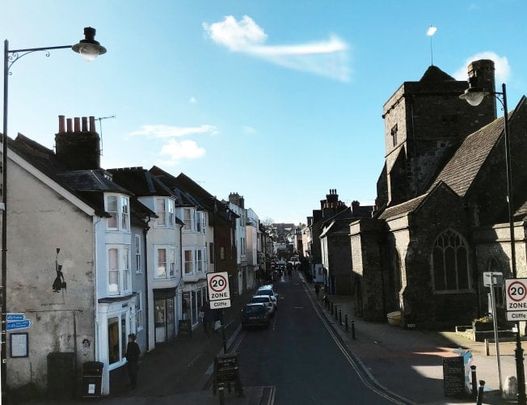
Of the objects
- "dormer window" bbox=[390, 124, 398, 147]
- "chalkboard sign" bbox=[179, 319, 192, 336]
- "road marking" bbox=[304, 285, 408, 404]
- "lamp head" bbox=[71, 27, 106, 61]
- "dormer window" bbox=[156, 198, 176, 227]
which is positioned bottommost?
"road marking" bbox=[304, 285, 408, 404]

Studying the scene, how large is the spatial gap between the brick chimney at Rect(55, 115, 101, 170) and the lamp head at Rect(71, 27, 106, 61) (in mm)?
12943

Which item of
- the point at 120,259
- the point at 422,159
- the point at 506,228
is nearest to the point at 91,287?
the point at 120,259

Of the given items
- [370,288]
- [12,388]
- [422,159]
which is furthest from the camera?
[422,159]

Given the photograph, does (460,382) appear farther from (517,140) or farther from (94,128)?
(517,140)

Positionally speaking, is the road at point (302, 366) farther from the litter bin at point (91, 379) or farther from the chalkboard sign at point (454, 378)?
the litter bin at point (91, 379)

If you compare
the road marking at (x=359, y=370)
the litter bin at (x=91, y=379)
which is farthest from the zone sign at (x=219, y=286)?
the road marking at (x=359, y=370)

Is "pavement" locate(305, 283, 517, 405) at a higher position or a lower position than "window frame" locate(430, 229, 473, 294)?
lower

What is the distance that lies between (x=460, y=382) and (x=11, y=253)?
48.7ft

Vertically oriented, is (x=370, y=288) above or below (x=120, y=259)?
below

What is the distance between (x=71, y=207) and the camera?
60.8 feet

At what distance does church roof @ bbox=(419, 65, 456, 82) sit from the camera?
42281 millimetres

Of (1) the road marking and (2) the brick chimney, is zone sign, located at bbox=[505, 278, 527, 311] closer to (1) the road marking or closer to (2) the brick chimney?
(1) the road marking

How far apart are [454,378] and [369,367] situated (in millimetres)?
5616

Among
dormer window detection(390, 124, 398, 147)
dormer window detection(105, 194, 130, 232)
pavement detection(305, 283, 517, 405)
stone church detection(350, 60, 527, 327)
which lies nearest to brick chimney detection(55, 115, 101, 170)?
dormer window detection(105, 194, 130, 232)
